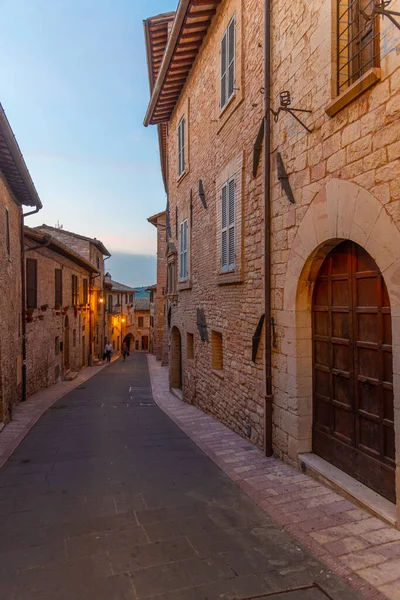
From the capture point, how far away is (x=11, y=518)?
4234 mm

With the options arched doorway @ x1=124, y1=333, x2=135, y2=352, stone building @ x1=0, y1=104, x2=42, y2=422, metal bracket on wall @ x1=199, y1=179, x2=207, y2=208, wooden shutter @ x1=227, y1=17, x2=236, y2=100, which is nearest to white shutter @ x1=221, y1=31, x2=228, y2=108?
wooden shutter @ x1=227, y1=17, x2=236, y2=100

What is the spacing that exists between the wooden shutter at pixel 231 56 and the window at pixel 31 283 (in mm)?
9169

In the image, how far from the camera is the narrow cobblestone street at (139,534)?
3051 mm

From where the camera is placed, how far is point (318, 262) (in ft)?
17.0

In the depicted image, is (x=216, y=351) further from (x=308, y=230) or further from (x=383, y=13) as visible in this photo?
(x=383, y=13)

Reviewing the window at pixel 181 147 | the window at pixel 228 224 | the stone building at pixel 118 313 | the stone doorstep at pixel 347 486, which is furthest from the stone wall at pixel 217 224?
the stone building at pixel 118 313

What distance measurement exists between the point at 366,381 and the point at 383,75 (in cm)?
302

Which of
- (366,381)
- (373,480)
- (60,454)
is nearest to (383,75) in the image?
(366,381)

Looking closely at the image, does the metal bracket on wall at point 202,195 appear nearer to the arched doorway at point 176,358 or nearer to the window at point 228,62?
the window at point 228,62

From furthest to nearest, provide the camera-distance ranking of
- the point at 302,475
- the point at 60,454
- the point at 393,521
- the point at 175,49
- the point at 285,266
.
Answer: the point at 175,49, the point at 60,454, the point at 285,266, the point at 302,475, the point at 393,521

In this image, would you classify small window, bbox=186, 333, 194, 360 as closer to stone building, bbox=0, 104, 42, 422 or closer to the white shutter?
stone building, bbox=0, 104, 42, 422

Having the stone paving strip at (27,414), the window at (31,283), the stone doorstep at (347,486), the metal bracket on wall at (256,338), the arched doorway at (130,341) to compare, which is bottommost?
the arched doorway at (130,341)

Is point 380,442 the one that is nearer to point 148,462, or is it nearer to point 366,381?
point 366,381

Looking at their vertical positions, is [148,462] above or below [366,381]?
below
